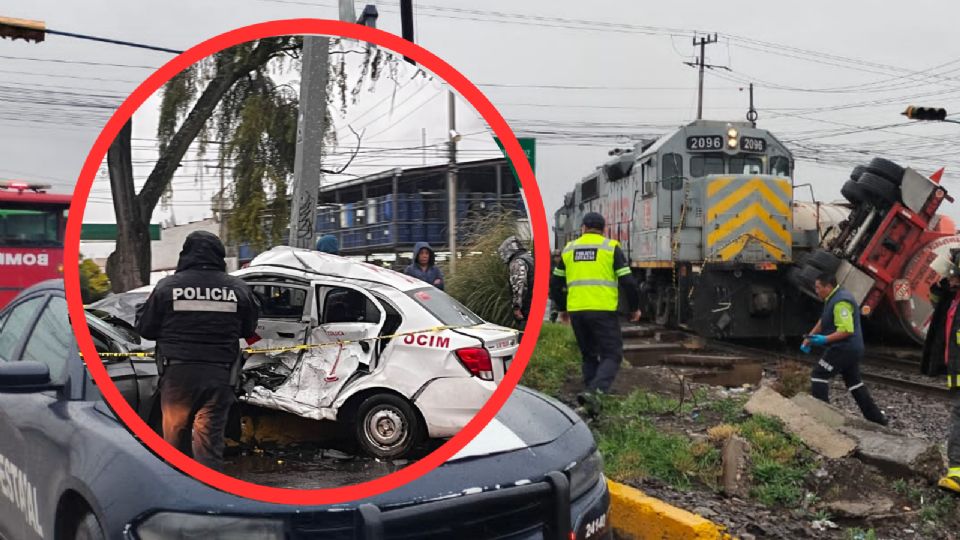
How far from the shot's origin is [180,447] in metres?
1.39

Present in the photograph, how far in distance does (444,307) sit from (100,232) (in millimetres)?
560

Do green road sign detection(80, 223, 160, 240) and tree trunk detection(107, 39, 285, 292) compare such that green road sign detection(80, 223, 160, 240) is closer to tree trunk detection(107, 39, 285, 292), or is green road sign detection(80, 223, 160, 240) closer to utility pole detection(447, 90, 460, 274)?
tree trunk detection(107, 39, 285, 292)

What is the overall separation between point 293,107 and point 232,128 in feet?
0.37

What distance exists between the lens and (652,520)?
4770 mm

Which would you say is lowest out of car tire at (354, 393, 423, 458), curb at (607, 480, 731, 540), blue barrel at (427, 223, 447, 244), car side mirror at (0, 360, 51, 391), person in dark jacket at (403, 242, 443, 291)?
curb at (607, 480, 731, 540)

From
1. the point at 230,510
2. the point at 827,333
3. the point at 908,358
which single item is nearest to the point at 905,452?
the point at 827,333

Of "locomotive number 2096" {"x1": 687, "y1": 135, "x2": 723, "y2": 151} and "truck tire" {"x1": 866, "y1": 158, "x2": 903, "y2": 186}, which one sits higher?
"locomotive number 2096" {"x1": 687, "y1": 135, "x2": 723, "y2": 151}

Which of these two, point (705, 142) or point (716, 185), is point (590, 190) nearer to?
point (705, 142)

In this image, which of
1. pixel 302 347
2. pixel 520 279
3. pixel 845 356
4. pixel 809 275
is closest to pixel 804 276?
pixel 809 275

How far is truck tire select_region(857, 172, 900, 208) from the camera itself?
12602 millimetres

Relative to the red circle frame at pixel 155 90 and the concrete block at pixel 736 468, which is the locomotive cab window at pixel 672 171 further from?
the red circle frame at pixel 155 90

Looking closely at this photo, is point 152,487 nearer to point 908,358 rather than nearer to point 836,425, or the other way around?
point 836,425

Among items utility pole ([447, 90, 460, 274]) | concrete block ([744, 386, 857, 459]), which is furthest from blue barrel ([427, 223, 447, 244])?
concrete block ([744, 386, 857, 459])

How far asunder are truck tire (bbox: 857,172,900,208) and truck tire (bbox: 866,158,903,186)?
6 centimetres
